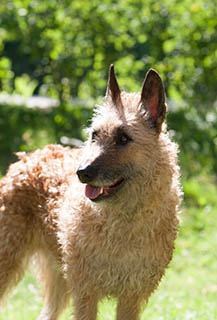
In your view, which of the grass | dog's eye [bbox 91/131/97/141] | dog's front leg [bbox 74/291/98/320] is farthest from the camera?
the grass

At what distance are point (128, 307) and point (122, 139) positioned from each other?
1.19 meters

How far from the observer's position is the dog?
4023 millimetres

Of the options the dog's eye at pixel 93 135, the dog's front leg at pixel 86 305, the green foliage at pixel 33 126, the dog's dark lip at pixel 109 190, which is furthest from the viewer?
the green foliage at pixel 33 126

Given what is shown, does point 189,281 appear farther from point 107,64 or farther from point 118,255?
point 107,64

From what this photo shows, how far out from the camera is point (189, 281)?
785cm

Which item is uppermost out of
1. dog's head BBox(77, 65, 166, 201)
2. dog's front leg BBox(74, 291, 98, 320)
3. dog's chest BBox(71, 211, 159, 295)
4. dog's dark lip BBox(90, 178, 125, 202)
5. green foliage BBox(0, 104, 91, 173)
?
green foliage BBox(0, 104, 91, 173)

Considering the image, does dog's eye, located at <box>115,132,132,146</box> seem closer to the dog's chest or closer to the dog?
the dog

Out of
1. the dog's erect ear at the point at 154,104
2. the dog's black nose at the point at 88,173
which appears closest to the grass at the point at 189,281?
the dog's black nose at the point at 88,173


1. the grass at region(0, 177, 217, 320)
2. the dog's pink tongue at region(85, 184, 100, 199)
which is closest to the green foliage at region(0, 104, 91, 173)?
the grass at region(0, 177, 217, 320)

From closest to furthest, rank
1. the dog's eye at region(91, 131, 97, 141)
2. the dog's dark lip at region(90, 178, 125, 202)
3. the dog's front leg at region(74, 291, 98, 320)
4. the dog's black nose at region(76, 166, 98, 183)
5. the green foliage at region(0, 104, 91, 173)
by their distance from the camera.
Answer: the dog's black nose at region(76, 166, 98, 183)
the dog's dark lip at region(90, 178, 125, 202)
the dog's eye at region(91, 131, 97, 141)
the dog's front leg at region(74, 291, 98, 320)
the green foliage at region(0, 104, 91, 173)

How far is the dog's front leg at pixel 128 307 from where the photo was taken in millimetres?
4355

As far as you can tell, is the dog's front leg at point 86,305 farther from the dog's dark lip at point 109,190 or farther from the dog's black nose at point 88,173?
the dog's black nose at point 88,173

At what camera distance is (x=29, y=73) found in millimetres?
12961

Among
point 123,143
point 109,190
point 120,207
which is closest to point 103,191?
point 109,190
